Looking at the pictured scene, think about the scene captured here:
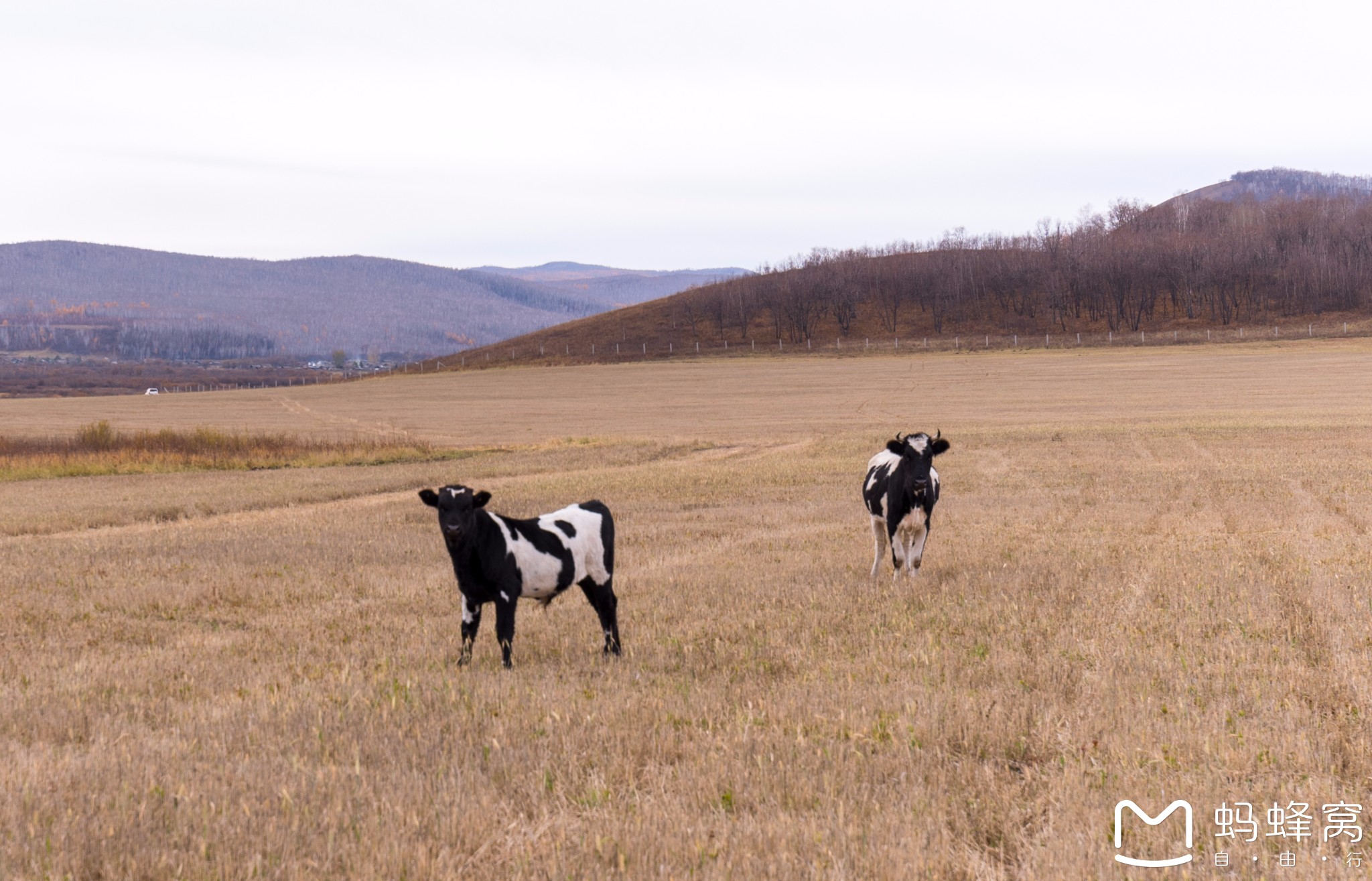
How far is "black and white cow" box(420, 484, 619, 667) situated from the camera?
31.9 ft

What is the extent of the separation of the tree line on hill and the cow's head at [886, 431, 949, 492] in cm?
12974

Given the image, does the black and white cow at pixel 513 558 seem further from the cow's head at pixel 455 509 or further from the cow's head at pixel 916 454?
the cow's head at pixel 916 454

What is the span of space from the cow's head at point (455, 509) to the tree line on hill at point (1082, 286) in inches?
5368

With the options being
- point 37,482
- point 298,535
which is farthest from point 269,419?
point 298,535

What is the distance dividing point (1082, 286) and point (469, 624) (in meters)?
157

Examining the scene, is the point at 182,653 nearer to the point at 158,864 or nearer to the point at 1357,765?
the point at 158,864

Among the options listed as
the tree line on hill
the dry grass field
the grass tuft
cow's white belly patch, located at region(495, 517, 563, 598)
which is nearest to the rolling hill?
the tree line on hill

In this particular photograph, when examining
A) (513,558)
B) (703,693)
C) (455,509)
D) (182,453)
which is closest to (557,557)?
(513,558)

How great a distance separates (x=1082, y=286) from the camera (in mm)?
154625

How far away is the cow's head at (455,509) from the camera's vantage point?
9.51m

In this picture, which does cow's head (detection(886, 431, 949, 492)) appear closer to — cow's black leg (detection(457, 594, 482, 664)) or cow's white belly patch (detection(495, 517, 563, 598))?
cow's white belly patch (detection(495, 517, 563, 598))

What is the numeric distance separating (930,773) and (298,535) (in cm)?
1632

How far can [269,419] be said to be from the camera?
7188 centimetres

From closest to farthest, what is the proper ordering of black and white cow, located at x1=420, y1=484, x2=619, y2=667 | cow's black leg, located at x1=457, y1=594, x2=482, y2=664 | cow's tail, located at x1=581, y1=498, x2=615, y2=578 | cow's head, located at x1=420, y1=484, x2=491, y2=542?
cow's head, located at x1=420, y1=484, x2=491, y2=542
black and white cow, located at x1=420, y1=484, x2=619, y2=667
cow's black leg, located at x1=457, y1=594, x2=482, y2=664
cow's tail, located at x1=581, y1=498, x2=615, y2=578
